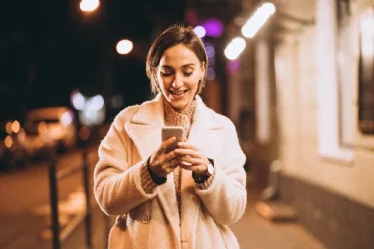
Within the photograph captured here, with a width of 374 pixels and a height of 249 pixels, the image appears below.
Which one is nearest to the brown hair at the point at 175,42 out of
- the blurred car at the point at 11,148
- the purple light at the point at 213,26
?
the purple light at the point at 213,26

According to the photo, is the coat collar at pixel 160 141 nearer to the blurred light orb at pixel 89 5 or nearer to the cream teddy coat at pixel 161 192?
the cream teddy coat at pixel 161 192

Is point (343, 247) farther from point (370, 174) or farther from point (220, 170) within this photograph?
point (220, 170)

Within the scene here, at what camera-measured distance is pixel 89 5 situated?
440 centimetres

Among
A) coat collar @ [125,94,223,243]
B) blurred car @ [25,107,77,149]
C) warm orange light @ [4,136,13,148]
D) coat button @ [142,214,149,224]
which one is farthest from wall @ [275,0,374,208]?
blurred car @ [25,107,77,149]

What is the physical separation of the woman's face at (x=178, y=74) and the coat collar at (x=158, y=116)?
4.6 inches

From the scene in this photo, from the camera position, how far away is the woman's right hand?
1976mm

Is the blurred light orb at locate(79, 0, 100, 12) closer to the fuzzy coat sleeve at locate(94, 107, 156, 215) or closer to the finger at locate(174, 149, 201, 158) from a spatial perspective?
the fuzzy coat sleeve at locate(94, 107, 156, 215)

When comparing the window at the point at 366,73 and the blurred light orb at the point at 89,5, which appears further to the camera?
the window at the point at 366,73

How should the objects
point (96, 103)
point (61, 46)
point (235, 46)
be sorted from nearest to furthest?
point (235, 46)
point (61, 46)
point (96, 103)

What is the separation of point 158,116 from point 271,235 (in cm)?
552

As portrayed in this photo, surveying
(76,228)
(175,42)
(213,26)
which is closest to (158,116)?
(175,42)

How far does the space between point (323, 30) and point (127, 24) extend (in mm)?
22711

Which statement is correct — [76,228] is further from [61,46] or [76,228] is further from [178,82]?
[61,46]

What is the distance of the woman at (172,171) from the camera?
213 cm
